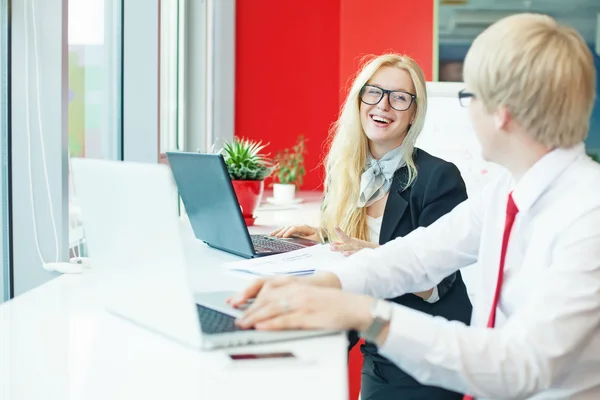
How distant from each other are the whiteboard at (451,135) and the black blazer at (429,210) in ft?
3.70

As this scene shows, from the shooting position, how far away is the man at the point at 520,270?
3.87 feet

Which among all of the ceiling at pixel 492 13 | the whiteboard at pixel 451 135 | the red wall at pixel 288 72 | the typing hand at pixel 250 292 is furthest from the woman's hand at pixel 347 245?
the red wall at pixel 288 72

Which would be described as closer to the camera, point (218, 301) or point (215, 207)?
point (218, 301)

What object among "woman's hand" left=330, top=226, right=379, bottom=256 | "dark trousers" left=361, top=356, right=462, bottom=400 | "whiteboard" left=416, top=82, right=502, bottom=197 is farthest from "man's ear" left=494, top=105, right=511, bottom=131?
"whiteboard" left=416, top=82, right=502, bottom=197

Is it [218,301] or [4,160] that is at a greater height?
[4,160]

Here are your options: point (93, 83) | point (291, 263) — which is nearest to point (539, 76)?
point (291, 263)

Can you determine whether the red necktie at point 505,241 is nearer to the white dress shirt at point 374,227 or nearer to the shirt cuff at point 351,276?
the shirt cuff at point 351,276

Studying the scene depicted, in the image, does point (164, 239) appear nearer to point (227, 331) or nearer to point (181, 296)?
point (181, 296)

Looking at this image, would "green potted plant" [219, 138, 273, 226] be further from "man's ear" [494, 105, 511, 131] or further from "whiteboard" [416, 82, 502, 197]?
"man's ear" [494, 105, 511, 131]

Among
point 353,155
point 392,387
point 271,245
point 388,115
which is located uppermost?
point 388,115

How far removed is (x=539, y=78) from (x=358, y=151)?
109cm

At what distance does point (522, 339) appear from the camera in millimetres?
1172

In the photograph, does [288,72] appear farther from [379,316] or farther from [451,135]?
Answer: [379,316]

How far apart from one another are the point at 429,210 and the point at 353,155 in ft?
1.16
